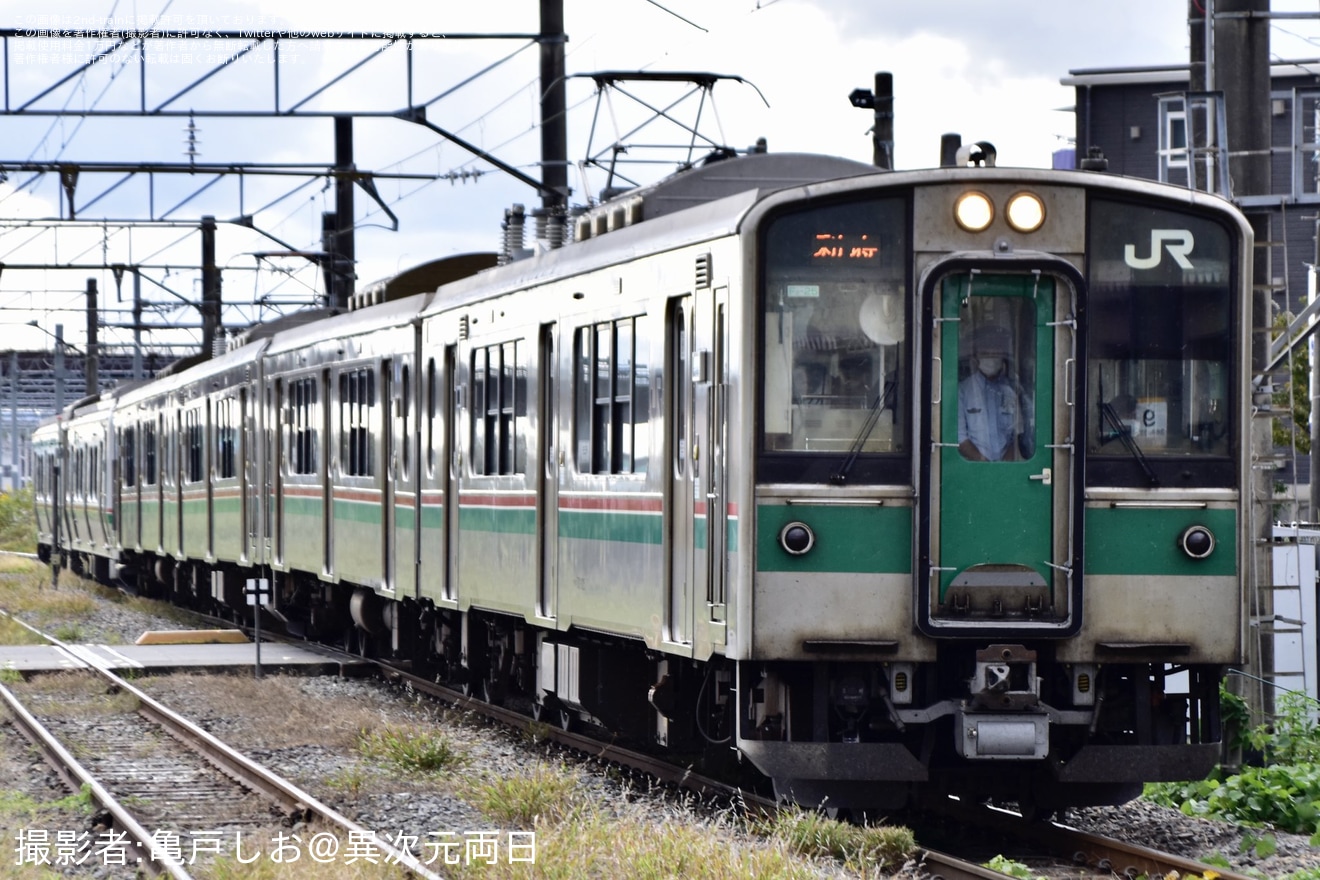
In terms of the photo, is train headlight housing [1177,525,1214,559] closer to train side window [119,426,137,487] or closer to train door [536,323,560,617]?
train door [536,323,560,617]

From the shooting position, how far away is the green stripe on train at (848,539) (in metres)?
9.15

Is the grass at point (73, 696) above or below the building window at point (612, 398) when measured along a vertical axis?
below

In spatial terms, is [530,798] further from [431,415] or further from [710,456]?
[431,415]

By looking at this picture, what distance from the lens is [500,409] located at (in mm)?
13375

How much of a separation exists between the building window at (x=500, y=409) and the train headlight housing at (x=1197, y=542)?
4600 millimetres

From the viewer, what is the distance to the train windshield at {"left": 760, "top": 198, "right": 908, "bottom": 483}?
361 inches

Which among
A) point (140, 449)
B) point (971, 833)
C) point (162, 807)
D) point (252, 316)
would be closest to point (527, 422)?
point (162, 807)

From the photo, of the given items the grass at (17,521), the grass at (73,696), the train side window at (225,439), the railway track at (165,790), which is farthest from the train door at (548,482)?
the grass at (17,521)

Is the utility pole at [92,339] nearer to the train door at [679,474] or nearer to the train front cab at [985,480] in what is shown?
the train door at [679,474]

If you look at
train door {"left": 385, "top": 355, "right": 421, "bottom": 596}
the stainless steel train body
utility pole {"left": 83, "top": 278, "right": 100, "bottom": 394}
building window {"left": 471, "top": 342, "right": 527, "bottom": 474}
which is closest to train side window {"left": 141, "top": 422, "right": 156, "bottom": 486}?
train door {"left": 385, "top": 355, "right": 421, "bottom": 596}

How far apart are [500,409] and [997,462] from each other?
192 inches

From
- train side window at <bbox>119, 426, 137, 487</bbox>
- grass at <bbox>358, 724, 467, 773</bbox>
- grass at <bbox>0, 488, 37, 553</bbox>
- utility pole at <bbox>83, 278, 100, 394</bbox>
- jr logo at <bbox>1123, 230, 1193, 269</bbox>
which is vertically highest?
utility pole at <bbox>83, 278, 100, 394</bbox>

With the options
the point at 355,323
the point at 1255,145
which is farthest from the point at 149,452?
the point at 1255,145

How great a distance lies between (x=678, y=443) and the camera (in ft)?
33.3
